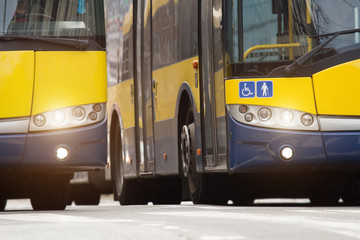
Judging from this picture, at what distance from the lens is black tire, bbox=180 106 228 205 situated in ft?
46.8

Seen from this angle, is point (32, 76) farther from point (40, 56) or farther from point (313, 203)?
point (313, 203)

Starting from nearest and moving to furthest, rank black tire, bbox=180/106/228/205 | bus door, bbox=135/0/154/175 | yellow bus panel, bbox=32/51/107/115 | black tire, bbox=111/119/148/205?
yellow bus panel, bbox=32/51/107/115 → black tire, bbox=180/106/228/205 → bus door, bbox=135/0/154/175 → black tire, bbox=111/119/148/205

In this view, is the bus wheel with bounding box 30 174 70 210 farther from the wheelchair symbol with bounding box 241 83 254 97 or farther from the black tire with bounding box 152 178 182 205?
the black tire with bounding box 152 178 182 205

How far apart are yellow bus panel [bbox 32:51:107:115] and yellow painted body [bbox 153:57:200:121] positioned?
144 cm

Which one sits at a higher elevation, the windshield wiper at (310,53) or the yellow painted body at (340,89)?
the windshield wiper at (310,53)

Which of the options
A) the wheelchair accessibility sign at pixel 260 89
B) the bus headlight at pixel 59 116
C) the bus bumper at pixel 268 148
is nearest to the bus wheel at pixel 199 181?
the bus bumper at pixel 268 148

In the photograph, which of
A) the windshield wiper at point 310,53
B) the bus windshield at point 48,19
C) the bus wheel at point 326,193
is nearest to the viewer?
the windshield wiper at point 310,53

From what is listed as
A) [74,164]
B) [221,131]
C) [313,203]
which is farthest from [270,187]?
[74,164]

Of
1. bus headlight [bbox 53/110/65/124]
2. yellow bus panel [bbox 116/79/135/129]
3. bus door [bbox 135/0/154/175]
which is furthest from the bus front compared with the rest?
yellow bus panel [bbox 116/79/135/129]

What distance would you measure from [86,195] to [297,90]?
970cm

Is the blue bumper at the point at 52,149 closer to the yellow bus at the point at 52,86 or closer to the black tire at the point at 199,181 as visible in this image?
the yellow bus at the point at 52,86

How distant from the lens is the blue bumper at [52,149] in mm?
12836

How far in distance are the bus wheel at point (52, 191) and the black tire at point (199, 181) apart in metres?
1.47

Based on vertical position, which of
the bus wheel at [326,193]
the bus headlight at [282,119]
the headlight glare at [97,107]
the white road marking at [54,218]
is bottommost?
the white road marking at [54,218]
